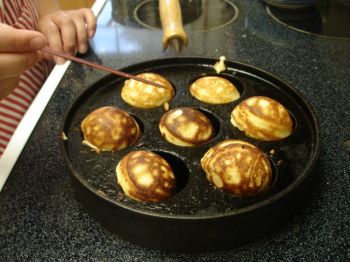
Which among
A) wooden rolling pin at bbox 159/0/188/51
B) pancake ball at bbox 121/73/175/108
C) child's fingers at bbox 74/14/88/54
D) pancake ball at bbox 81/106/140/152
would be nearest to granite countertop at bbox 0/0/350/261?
child's fingers at bbox 74/14/88/54

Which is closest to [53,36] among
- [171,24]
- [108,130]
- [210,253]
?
[171,24]

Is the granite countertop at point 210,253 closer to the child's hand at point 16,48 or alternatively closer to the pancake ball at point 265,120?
the pancake ball at point 265,120

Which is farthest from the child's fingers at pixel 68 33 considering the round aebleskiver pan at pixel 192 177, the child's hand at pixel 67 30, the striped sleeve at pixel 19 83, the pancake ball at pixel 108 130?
the pancake ball at pixel 108 130

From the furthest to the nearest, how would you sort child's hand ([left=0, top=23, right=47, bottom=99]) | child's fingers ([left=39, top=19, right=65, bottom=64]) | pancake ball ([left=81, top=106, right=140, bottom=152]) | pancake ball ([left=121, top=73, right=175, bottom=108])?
child's fingers ([left=39, top=19, right=65, bottom=64]) < pancake ball ([left=121, top=73, right=175, bottom=108]) < pancake ball ([left=81, top=106, right=140, bottom=152]) < child's hand ([left=0, top=23, right=47, bottom=99])

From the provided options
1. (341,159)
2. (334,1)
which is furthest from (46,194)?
(334,1)

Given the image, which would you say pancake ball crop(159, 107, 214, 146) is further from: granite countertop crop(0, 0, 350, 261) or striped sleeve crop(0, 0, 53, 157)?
striped sleeve crop(0, 0, 53, 157)

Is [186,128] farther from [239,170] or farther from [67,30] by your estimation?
[67,30]

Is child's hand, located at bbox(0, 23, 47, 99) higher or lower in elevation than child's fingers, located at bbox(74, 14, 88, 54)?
higher
